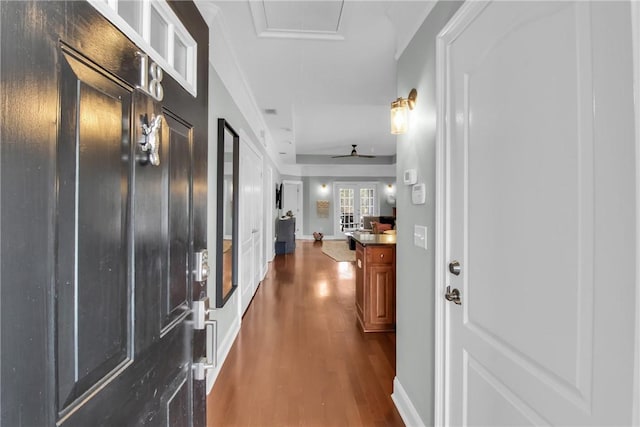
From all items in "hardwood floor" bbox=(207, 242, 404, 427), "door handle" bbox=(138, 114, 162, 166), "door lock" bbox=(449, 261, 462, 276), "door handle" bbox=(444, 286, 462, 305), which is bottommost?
"hardwood floor" bbox=(207, 242, 404, 427)

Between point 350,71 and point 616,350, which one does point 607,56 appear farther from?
point 350,71

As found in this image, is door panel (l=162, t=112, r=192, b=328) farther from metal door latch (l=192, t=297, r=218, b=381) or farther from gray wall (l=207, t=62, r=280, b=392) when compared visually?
gray wall (l=207, t=62, r=280, b=392)

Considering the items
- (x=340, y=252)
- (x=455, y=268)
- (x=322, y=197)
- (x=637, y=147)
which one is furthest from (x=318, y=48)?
(x=322, y=197)

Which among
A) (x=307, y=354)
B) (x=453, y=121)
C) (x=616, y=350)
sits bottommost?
(x=307, y=354)

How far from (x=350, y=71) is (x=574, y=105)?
2.40m

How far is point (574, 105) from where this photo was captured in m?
0.73

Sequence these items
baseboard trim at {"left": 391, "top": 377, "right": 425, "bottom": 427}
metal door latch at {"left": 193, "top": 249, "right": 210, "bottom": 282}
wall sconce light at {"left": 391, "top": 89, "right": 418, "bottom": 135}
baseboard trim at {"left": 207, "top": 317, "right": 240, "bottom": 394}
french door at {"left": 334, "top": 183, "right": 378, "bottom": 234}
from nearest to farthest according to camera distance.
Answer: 1. metal door latch at {"left": 193, "top": 249, "right": 210, "bottom": 282}
2. baseboard trim at {"left": 391, "top": 377, "right": 425, "bottom": 427}
3. wall sconce light at {"left": 391, "top": 89, "right": 418, "bottom": 135}
4. baseboard trim at {"left": 207, "top": 317, "right": 240, "bottom": 394}
5. french door at {"left": 334, "top": 183, "right": 378, "bottom": 234}

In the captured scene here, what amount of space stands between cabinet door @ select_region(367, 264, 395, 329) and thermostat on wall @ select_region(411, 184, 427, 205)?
138 centimetres

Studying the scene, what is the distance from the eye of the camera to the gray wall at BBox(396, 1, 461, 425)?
1.45 metres

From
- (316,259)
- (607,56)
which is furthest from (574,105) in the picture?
(316,259)

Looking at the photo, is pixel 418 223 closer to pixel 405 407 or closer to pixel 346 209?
pixel 405 407

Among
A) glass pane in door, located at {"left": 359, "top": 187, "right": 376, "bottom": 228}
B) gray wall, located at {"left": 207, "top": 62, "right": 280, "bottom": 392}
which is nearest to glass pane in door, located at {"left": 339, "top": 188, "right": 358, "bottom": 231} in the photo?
glass pane in door, located at {"left": 359, "top": 187, "right": 376, "bottom": 228}

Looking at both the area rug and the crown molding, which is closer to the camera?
the crown molding

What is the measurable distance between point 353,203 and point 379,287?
773 cm
